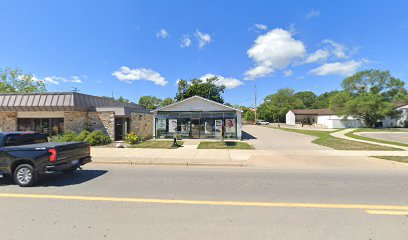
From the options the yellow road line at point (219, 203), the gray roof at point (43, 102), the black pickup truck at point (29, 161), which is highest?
the gray roof at point (43, 102)

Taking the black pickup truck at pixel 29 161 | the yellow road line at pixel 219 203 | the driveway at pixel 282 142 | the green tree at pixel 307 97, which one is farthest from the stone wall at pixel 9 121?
the green tree at pixel 307 97

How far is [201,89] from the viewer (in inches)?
1750

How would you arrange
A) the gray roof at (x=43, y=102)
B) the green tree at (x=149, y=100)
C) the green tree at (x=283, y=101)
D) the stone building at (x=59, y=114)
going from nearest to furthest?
1. the gray roof at (x=43, y=102)
2. the stone building at (x=59, y=114)
3. the green tree at (x=283, y=101)
4. the green tree at (x=149, y=100)

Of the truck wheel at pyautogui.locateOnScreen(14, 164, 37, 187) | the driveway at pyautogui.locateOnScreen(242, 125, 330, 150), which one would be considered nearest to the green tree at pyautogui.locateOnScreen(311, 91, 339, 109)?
the driveway at pyautogui.locateOnScreen(242, 125, 330, 150)

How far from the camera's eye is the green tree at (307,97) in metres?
102

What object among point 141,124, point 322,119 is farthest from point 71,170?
point 322,119

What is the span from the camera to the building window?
683 inches

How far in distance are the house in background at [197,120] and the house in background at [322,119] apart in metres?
34.4

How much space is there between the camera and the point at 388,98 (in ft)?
143

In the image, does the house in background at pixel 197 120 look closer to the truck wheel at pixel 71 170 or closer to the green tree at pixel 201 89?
the truck wheel at pixel 71 170

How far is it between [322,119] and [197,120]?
43.9 meters

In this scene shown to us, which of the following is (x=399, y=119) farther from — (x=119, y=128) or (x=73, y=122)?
(x=73, y=122)

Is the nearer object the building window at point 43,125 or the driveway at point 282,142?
the driveway at point 282,142

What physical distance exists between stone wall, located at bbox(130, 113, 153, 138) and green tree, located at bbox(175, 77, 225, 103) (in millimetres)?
22102
